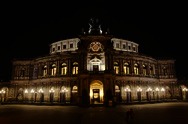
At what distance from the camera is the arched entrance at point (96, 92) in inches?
1769

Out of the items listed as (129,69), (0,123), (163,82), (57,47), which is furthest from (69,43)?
(0,123)

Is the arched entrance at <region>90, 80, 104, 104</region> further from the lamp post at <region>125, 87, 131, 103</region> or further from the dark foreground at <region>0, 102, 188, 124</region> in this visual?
the dark foreground at <region>0, 102, 188, 124</region>

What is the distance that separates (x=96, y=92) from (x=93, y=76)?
17.2 feet

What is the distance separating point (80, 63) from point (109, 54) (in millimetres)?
8250

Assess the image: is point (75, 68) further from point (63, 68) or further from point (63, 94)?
point (63, 94)

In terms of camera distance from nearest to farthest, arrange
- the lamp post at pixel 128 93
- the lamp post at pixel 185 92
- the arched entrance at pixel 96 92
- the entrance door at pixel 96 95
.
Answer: the arched entrance at pixel 96 92
the entrance door at pixel 96 95
the lamp post at pixel 128 93
the lamp post at pixel 185 92

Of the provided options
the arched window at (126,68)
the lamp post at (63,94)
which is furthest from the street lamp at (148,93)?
the lamp post at (63,94)

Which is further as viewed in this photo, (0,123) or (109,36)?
(109,36)

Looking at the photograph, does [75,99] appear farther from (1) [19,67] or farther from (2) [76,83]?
(1) [19,67]

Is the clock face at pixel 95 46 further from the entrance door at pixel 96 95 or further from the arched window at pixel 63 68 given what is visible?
the entrance door at pixel 96 95

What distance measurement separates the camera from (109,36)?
46594 mm

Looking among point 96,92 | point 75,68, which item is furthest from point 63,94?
point 96,92

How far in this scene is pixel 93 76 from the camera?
143 feet

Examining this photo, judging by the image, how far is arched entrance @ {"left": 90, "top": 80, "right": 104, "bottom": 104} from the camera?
1769 inches
